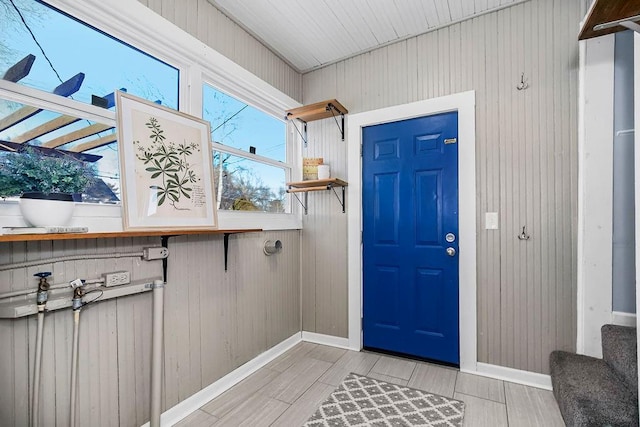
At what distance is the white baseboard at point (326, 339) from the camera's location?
2793 millimetres

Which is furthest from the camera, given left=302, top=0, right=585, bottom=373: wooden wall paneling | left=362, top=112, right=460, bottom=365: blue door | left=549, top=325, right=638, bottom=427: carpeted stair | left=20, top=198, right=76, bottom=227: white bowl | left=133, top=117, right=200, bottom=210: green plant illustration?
left=362, top=112, right=460, bottom=365: blue door

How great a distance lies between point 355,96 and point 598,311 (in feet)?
7.91

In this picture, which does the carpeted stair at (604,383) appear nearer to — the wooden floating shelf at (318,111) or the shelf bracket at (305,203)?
the shelf bracket at (305,203)

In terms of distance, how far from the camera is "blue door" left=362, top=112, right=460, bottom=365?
7.81 ft

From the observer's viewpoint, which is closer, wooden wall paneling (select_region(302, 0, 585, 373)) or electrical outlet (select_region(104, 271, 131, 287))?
electrical outlet (select_region(104, 271, 131, 287))

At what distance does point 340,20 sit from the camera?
2303mm

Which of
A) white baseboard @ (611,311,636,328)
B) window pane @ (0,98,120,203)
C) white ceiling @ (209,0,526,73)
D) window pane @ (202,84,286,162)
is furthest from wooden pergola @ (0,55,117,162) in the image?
white baseboard @ (611,311,636,328)

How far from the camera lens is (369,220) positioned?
272 cm

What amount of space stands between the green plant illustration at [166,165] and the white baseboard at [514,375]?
8.02ft

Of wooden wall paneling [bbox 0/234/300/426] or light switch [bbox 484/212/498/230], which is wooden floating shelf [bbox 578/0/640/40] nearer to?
light switch [bbox 484/212/498/230]

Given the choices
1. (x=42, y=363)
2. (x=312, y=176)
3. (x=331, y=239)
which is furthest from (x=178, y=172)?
(x=331, y=239)

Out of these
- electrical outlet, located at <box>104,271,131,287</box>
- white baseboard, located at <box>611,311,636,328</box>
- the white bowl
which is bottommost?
white baseboard, located at <box>611,311,636,328</box>

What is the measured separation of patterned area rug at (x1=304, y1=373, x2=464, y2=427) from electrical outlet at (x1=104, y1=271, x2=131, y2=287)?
4.27ft

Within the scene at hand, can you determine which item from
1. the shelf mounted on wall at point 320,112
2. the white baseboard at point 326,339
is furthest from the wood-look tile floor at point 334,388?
the shelf mounted on wall at point 320,112
